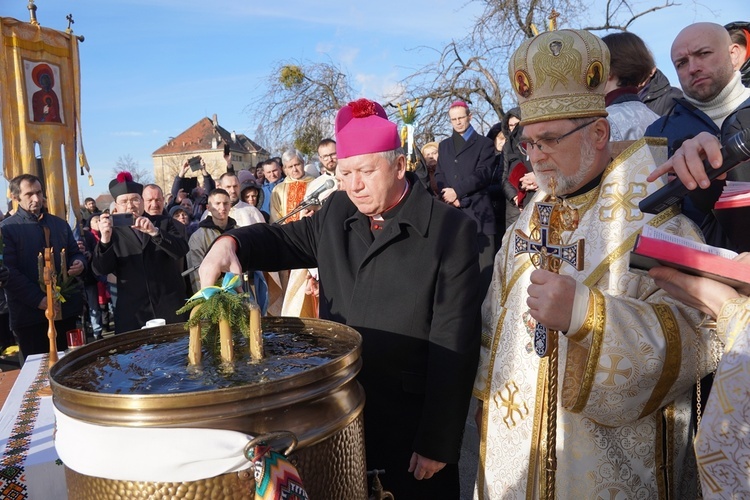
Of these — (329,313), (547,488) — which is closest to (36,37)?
(329,313)

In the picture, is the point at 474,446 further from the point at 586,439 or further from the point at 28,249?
the point at 28,249

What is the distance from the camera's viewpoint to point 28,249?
17.6 feet

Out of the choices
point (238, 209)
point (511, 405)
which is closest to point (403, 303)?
A: point (511, 405)

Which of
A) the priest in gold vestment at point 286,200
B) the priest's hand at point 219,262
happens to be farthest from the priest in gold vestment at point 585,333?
the priest in gold vestment at point 286,200

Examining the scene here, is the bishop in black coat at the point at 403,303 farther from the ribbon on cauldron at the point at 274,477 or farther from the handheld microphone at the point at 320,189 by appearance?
the handheld microphone at the point at 320,189

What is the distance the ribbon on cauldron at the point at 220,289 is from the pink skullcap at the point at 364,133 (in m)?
0.75

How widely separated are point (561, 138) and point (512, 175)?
28.4 inches

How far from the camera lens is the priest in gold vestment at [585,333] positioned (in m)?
1.70

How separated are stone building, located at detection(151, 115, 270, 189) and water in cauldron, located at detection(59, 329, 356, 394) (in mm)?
57348

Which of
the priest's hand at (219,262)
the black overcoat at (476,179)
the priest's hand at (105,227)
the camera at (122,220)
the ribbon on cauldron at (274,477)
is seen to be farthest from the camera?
the black overcoat at (476,179)

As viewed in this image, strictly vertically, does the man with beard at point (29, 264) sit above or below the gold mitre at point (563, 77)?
below

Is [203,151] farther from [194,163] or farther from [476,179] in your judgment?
[476,179]

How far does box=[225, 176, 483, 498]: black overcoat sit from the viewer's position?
207 cm

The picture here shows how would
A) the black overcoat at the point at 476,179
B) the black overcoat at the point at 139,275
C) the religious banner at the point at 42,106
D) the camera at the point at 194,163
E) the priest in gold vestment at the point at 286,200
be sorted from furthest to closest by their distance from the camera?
the camera at the point at 194,163 → the religious banner at the point at 42,106 → the black overcoat at the point at 476,179 → the priest in gold vestment at the point at 286,200 → the black overcoat at the point at 139,275
